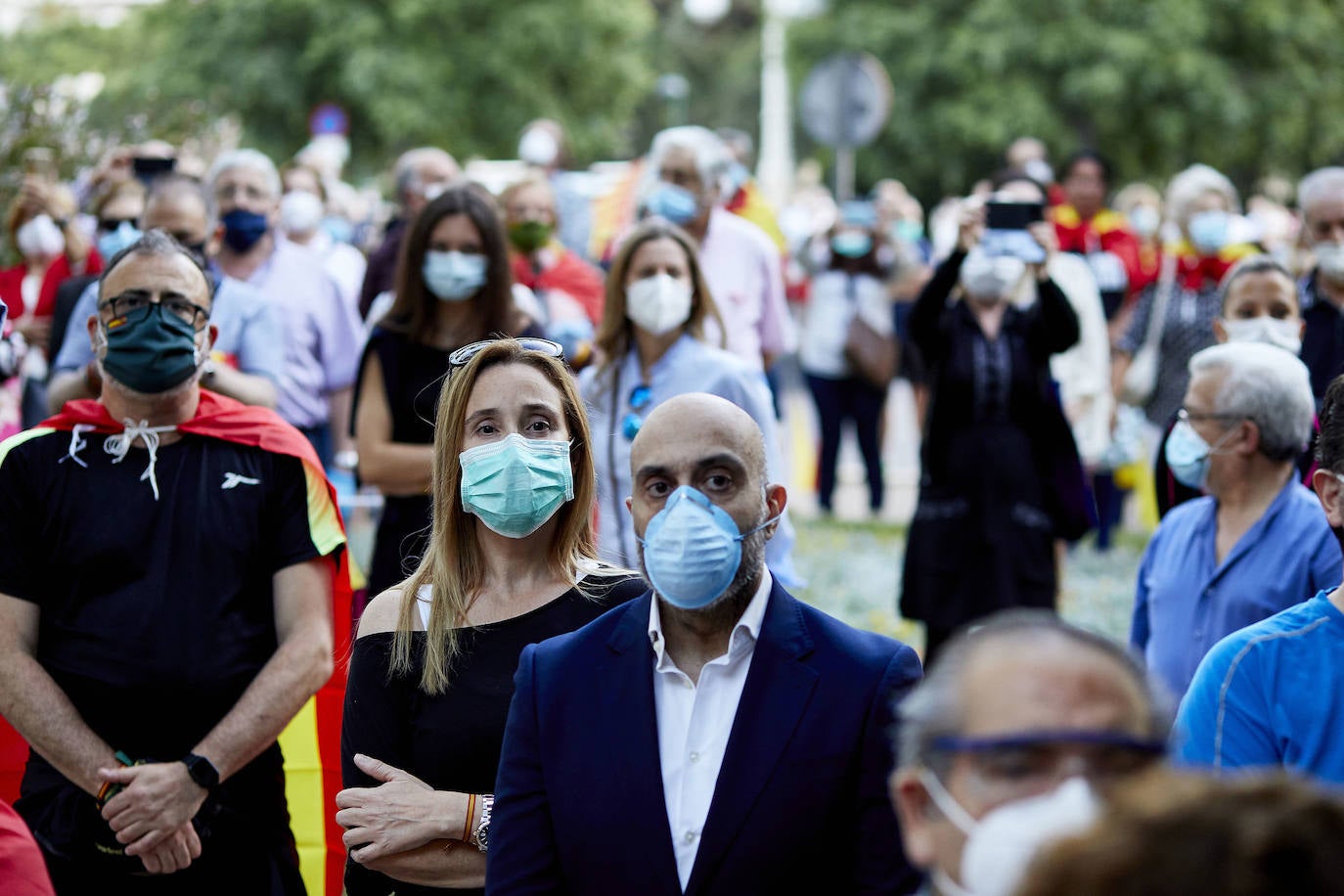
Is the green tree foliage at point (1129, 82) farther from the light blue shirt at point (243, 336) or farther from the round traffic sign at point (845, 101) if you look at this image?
the light blue shirt at point (243, 336)

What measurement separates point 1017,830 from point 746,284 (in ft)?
21.8

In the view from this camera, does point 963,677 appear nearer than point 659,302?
Yes

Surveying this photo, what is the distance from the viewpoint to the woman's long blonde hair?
389 cm

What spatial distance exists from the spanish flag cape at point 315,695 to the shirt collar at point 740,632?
1.51 m

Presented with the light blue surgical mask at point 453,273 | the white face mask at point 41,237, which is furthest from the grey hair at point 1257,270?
the white face mask at point 41,237

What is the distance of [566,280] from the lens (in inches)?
362

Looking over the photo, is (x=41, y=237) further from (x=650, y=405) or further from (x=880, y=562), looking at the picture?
(x=880, y=562)

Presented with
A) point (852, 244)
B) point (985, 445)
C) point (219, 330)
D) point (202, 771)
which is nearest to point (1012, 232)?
point (985, 445)

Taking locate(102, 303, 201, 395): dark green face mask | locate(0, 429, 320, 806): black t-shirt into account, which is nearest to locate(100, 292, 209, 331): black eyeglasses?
locate(102, 303, 201, 395): dark green face mask

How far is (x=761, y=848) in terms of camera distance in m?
3.17

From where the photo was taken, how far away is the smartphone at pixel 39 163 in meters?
9.52

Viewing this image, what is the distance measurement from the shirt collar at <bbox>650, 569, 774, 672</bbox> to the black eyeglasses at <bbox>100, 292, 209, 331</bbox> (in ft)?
6.16

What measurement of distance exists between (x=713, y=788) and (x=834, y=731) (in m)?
0.25

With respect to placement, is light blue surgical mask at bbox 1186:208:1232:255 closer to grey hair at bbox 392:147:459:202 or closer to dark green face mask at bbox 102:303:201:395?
grey hair at bbox 392:147:459:202
